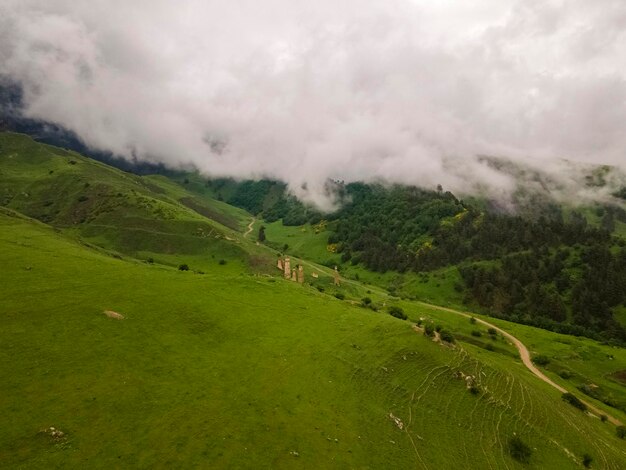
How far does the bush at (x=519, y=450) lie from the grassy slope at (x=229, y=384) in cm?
164

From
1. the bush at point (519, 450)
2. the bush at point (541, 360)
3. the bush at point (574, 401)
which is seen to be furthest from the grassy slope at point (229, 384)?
the bush at point (541, 360)

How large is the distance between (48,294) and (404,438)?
54.7 meters

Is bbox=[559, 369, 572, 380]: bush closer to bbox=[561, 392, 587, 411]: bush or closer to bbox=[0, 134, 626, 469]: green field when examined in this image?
bbox=[0, 134, 626, 469]: green field

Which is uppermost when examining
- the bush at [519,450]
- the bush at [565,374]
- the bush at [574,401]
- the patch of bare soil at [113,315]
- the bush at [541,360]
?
the bush at [541,360]

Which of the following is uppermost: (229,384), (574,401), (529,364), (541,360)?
(541,360)

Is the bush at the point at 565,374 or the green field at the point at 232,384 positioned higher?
the bush at the point at 565,374

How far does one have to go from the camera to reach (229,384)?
54.3 meters

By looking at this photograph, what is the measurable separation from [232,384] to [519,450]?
153ft

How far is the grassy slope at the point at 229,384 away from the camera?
1601 inches

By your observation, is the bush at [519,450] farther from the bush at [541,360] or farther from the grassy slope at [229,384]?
the bush at [541,360]

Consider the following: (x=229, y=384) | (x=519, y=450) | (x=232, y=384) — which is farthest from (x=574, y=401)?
(x=229, y=384)

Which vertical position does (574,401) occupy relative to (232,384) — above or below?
above

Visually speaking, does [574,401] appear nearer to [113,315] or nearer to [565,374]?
[565,374]

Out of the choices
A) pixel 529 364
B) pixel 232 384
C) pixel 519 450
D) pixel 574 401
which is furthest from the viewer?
pixel 529 364
